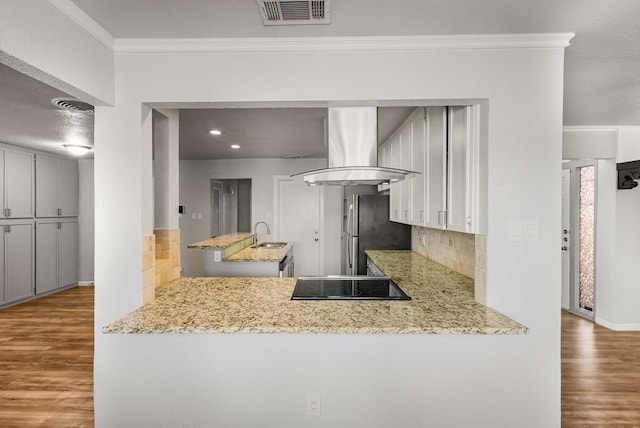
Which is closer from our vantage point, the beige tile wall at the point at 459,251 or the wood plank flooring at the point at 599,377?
the beige tile wall at the point at 459,251

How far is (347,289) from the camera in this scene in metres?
2.38

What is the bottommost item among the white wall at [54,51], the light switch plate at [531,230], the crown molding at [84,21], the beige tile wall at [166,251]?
the beige tile wall at [166,251]

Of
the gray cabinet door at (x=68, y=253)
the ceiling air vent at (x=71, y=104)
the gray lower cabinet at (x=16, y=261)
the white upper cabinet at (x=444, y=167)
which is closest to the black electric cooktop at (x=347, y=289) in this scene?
the white upper cabinet at (x=444, y=167)

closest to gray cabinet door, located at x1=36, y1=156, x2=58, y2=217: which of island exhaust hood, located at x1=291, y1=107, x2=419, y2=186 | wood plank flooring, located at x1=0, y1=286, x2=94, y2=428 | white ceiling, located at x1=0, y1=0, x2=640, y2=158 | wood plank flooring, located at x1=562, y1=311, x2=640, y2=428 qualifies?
wood plank flooring, located at x1=0, y1=286, x2=94, y2=428

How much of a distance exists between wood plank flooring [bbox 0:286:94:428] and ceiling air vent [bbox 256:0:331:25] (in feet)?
8.96

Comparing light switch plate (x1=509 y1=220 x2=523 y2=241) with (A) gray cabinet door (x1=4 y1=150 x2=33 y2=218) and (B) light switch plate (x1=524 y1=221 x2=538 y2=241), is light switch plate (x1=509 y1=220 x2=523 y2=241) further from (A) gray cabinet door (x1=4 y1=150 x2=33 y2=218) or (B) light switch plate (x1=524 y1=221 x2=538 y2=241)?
(A) gray cabinet door (x1=4 y1=150 x2=33 y2=218)

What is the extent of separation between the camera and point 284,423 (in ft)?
5.76

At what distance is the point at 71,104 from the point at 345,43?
2.45 m

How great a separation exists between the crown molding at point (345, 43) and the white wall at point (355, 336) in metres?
0.03

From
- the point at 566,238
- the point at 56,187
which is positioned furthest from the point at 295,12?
the point at 56,187

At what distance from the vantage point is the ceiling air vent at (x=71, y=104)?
287cm

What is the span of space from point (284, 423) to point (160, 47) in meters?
2.05

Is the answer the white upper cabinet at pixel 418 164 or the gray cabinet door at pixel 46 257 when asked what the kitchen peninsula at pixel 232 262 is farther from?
the gray cabinet door at pixel 46 257

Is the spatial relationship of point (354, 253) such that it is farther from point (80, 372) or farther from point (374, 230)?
point (80, 372)
